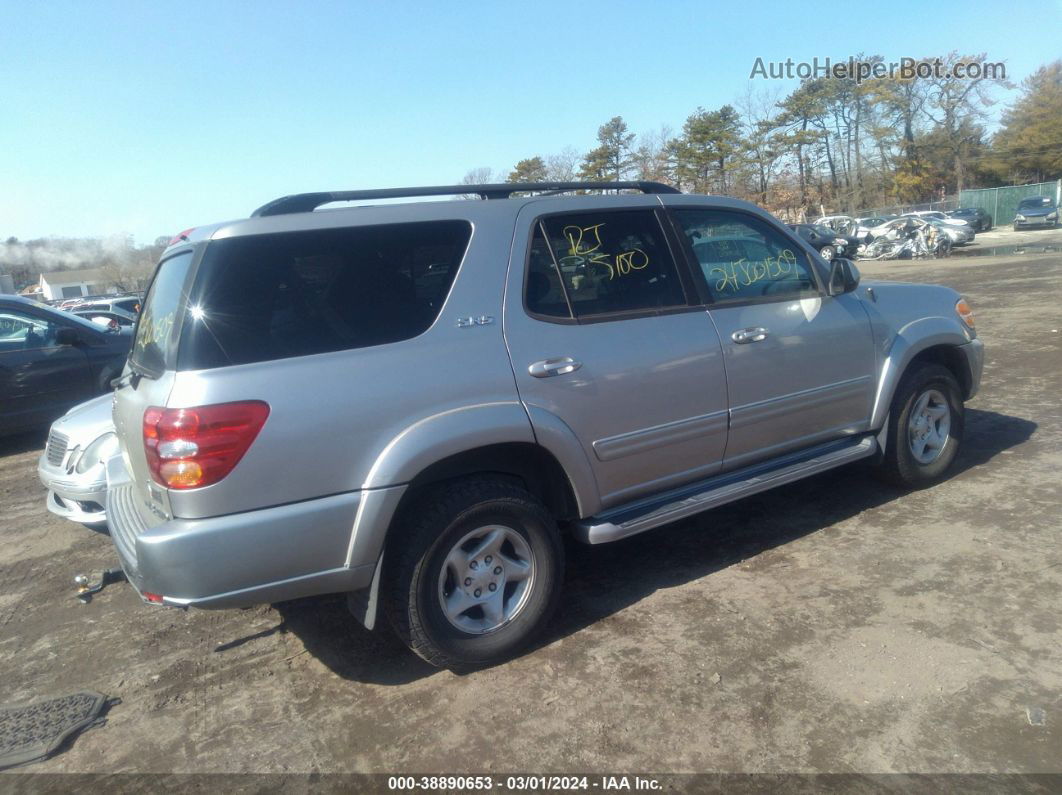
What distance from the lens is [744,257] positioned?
14.3ft

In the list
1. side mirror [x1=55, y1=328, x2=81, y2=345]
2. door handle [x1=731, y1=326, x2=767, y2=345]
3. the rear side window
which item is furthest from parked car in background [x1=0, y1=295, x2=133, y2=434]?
door handle [x1=731, y1=326, x2=767, y2=345]

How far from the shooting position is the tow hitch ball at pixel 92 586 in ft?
14.7

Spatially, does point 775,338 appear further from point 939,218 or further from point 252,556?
point 939,218

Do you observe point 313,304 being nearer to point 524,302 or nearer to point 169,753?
point 524,302

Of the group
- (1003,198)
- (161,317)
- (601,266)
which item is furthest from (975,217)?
(161,317)

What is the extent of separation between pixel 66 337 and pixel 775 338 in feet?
24.7

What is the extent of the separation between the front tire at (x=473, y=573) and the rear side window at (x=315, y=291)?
2.49 ft

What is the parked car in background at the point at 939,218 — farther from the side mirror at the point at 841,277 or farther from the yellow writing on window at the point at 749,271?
the yellow writing on window at the point at 749,271

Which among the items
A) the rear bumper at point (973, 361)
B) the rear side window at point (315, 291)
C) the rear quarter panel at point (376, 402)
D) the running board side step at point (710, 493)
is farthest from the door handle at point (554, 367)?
the rear bumper at point (973, 361)

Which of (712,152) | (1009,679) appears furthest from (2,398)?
(712,152)

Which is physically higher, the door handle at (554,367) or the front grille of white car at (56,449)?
the door handle at (554,367)

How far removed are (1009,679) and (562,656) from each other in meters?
1.77

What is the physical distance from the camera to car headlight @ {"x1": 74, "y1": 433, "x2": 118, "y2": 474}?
189 inches

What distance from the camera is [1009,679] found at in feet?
9.92
